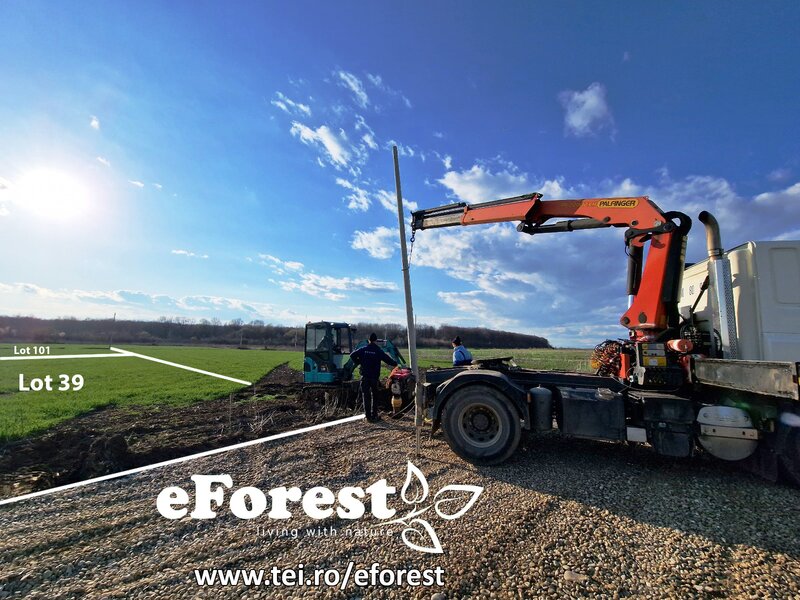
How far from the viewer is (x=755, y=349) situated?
5219 mm

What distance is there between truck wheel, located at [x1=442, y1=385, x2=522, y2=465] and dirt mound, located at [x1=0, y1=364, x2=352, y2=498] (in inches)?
174

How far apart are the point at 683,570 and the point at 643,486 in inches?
71.5

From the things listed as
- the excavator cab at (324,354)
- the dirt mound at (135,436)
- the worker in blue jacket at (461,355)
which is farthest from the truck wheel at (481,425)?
the excavator cab at (324,354)

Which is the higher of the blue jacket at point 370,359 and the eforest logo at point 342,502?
the blue jacket at point 370,359

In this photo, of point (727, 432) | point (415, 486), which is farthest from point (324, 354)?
point (727, 432)

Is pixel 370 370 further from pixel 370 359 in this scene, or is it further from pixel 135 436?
pixel 135 436

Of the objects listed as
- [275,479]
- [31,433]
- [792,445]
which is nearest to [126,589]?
[275,479]

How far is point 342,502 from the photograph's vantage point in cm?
452

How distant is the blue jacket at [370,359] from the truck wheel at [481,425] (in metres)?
3.23

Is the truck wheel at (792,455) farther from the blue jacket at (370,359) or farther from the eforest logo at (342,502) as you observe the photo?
the blue jacket at (370,359)

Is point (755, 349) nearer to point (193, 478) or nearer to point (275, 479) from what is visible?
point (275, 479)

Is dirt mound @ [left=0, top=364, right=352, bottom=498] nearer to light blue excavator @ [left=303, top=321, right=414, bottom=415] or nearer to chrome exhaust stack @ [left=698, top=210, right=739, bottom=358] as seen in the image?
light blue excavator @ [left=303, top=321, right=414, bottom=415]

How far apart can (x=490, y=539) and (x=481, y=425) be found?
228 centimetres

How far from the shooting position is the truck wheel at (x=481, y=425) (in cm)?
571
